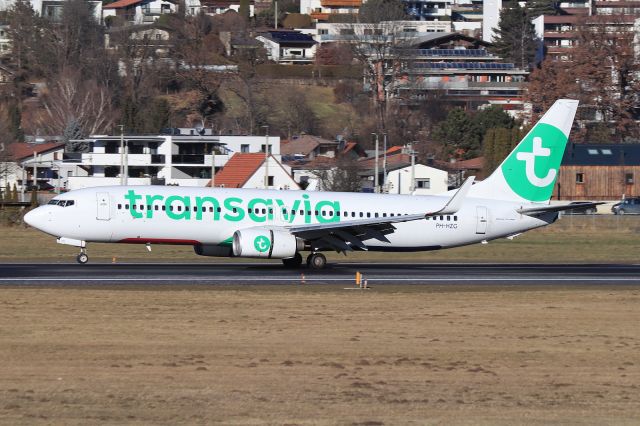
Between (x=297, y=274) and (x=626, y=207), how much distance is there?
6231 centimetres

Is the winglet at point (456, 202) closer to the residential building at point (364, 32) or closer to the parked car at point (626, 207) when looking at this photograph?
the parked car at point (626, 207)

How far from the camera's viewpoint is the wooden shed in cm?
10725

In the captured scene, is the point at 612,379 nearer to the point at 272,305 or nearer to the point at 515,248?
the point at 272,305

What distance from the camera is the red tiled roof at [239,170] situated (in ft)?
330

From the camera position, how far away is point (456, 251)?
5809cm

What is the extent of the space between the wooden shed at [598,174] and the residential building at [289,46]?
7976 centimetres

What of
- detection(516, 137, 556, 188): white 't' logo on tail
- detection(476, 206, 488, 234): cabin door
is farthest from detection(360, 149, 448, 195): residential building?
detection(476, 206, 488, 234): cabin door

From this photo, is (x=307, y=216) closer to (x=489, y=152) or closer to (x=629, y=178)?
(x=629, y=178)

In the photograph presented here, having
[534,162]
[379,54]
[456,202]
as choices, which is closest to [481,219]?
[534,162]

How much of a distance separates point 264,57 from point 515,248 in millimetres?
114761

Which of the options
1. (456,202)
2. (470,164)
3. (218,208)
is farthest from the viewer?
(470,164)

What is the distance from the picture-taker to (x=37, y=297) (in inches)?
1291

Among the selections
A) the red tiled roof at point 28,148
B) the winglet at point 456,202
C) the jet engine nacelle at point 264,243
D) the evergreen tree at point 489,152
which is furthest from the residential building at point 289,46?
the jet engine nacelle at point 264,243

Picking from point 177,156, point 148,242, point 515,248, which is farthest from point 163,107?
point 148,242
